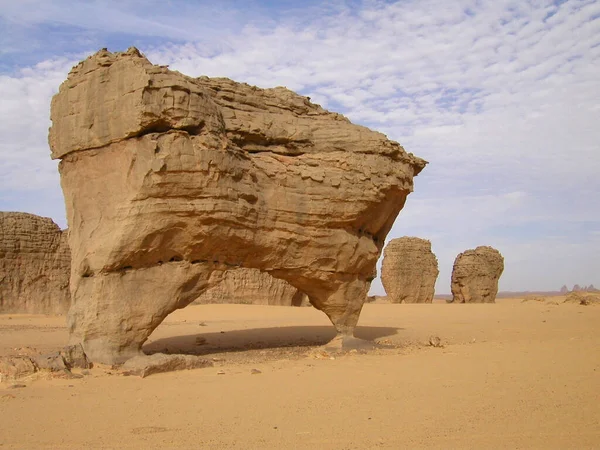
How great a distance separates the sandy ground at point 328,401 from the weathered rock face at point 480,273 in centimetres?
2099

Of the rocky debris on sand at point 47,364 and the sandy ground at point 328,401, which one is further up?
the rocky debris on sand at point 47,364

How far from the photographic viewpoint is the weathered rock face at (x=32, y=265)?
66.7 ft

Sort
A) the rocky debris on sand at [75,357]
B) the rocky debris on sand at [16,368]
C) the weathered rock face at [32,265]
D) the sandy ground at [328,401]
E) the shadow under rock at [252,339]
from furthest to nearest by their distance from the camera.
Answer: the weathered rock face at [32,265], the shadow under rock at [252,339], the rocky debris on sand at [75,357], the rocky debris on sand at [16,368], the sandy ground at [328,401]

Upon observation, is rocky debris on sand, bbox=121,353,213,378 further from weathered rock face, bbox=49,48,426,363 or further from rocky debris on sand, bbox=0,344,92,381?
rocky debris on sand, bbox=0,344,92,381

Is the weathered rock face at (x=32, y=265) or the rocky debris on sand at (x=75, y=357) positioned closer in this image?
the rocky debris on sand at (x=75, y=357)

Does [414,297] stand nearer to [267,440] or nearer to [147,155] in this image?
[147,155]

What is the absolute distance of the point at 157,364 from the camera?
8344mm

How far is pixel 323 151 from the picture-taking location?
11.4 meters

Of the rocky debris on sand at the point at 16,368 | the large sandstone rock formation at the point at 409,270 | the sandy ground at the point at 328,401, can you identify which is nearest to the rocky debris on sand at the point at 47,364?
the rocky debris on sand at the point at 16,368

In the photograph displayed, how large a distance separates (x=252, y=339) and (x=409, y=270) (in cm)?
1976

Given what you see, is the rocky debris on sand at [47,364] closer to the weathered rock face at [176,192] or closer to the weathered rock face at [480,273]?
the weathered rock face at [176,192]

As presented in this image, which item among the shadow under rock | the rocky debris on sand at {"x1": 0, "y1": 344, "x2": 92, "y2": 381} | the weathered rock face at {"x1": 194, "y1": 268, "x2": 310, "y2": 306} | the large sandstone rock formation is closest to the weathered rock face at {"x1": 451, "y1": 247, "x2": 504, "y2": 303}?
the large sandstone rock formation

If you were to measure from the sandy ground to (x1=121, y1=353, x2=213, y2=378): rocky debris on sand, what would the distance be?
27 centimetres

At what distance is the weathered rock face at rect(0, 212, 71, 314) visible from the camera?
800 inches
